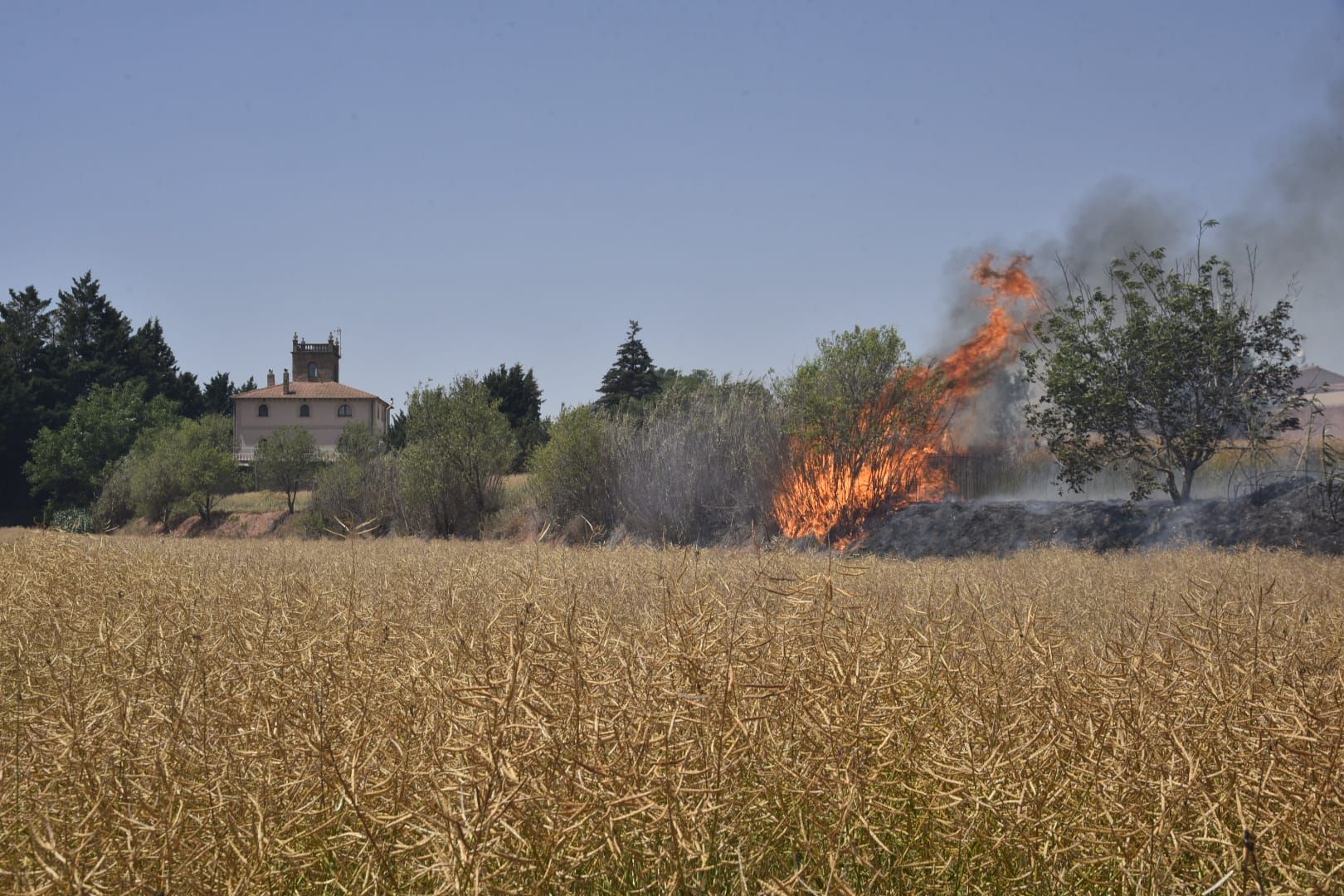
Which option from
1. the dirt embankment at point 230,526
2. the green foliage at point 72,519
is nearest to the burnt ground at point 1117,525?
the dirt embankment at point 230,526

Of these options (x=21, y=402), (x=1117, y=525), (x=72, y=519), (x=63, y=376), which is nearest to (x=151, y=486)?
(x=72, y=519)

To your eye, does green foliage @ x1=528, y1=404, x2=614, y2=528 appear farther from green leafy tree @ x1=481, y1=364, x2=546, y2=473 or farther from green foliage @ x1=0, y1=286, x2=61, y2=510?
green foliage @ x1=0, y1=286, x2=61, y2=510

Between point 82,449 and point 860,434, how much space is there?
32426mm

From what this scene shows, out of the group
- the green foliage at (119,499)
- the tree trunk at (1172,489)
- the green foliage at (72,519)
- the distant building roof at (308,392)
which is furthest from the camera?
the distant building roof at (308,392)

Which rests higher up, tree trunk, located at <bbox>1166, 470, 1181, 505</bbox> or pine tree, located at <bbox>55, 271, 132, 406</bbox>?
pine tree, located at <bbox>55, 271, 132, 406</bbox>

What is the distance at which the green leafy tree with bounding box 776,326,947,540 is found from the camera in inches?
639

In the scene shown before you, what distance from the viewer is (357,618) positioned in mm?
3887

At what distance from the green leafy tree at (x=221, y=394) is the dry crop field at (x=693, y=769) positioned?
58.0 m

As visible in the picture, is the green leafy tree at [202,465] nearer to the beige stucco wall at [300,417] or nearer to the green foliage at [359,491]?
the green foliage at [359,491]

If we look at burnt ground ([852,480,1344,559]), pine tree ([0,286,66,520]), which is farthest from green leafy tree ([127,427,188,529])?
burnt ground ([852,480,1344,559])

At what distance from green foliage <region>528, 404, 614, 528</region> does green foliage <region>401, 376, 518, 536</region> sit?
3.26 m

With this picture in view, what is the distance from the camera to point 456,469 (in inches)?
896

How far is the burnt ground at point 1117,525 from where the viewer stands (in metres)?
11.8

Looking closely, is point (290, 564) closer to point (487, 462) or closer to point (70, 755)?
point (70, 755)
